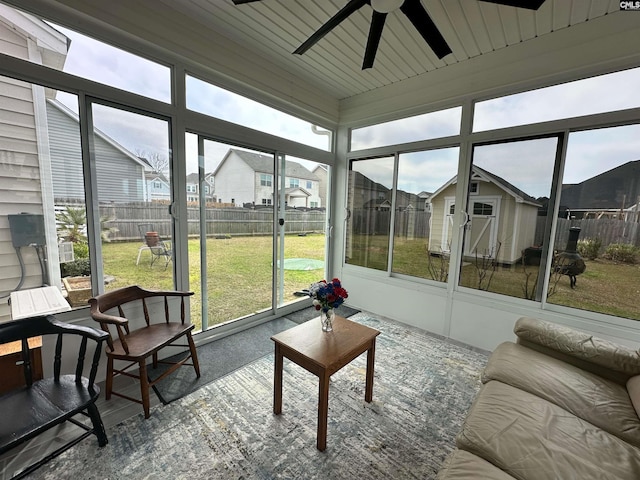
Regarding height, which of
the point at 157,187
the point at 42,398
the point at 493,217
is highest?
the point at 157,187

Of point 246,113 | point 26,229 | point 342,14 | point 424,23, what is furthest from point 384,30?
point 26,229

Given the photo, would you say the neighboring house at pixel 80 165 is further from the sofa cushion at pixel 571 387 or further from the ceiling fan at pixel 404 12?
the sofa cushion at pixel 571 387

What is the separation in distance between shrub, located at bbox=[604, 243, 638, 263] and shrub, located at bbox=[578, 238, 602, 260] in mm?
59

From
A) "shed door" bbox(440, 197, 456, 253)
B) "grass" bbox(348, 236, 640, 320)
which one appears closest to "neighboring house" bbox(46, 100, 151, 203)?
"grass" bbox(348, 236, 640, 320)

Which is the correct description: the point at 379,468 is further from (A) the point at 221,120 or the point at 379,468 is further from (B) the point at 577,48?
(B) the point at 577,48

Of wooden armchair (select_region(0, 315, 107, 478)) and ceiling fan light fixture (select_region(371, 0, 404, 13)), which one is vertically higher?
ceiling fan light fixture (select_region(371, 0, 404, 13))

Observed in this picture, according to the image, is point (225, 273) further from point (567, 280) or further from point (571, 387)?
point (567, 280)

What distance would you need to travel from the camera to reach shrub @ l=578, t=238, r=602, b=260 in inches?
88.4

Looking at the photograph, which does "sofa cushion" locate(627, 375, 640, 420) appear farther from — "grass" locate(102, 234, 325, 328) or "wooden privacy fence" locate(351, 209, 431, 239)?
"grass" locate(102, 234, 325, 328)

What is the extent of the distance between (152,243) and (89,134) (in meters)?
0.90

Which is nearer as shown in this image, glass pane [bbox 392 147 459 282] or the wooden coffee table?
the wooden coffee table

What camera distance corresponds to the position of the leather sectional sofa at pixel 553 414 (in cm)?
101

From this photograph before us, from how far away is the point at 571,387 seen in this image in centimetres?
145

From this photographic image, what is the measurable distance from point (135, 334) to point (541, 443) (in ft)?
8.04
